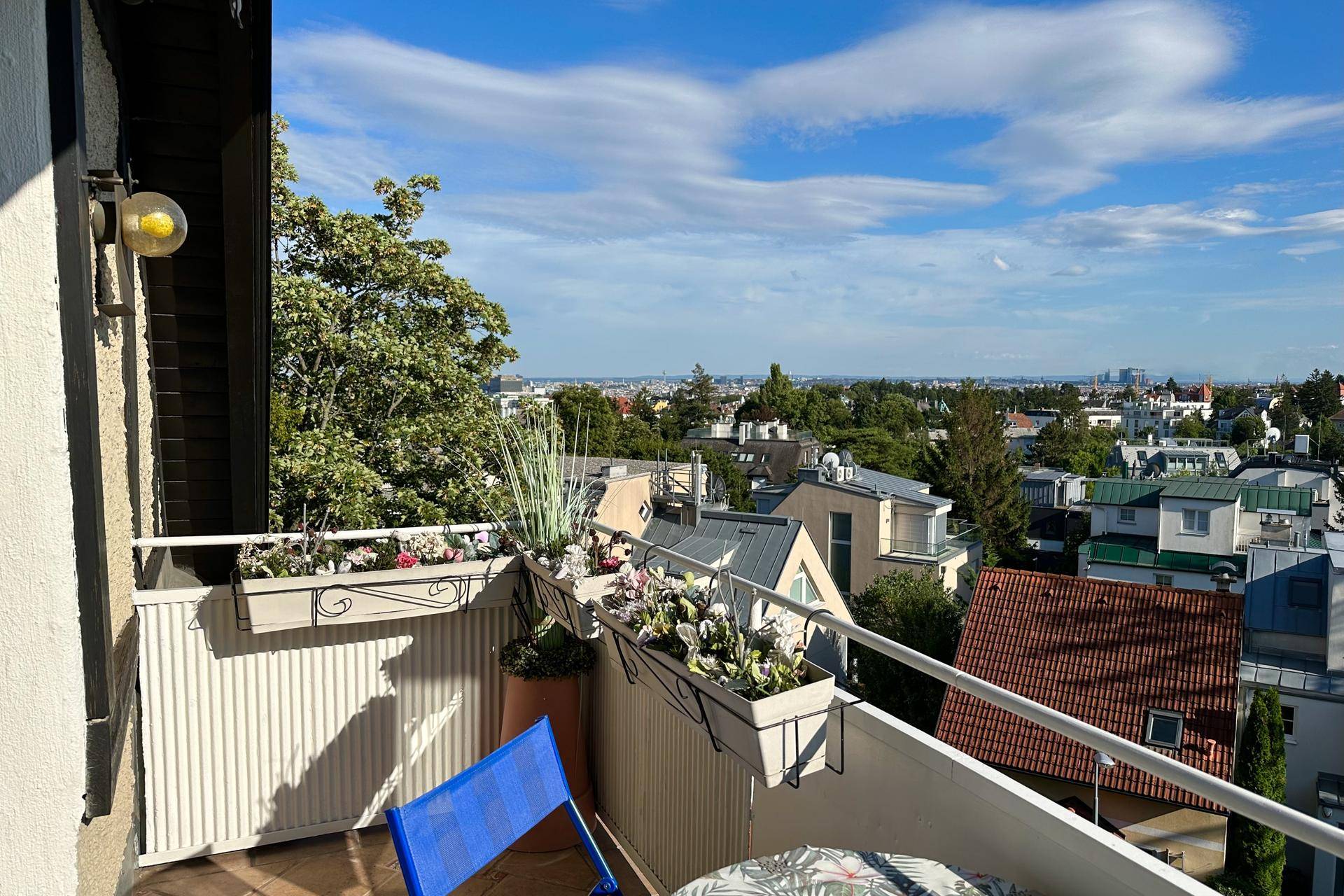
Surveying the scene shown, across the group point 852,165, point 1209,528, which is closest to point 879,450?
point 852,165

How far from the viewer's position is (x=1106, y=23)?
58.1 ft

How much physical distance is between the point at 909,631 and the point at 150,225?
1747 centimetres

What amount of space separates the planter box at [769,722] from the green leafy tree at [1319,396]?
75.9m

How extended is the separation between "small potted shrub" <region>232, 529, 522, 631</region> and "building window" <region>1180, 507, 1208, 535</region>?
25199 millimetres

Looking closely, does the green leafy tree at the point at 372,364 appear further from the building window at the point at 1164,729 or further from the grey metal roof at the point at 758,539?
the building window at the point at 1164,729

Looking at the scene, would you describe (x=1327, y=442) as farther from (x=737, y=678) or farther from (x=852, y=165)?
(x=737, y=678)

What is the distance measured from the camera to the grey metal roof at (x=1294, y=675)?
45.1 ft

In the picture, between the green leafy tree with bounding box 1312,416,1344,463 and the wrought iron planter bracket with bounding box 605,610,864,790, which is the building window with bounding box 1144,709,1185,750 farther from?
the green leafy tree with bounding box 1312,416,1344,463

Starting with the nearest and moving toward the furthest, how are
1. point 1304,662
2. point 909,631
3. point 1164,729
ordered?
1. point 1164,729
2. point 1304,662
3. point 909,631

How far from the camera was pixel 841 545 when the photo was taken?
22438mm

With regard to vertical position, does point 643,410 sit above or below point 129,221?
below

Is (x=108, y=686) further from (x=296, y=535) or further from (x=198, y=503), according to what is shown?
(x=198, y=503)

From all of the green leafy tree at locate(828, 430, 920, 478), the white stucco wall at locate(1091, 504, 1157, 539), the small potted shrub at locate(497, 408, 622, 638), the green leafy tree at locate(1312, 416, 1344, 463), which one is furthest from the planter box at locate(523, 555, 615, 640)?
the green leafy tree at locate(1312, 416, 1344, 463)

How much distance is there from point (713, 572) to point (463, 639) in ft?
4.15
